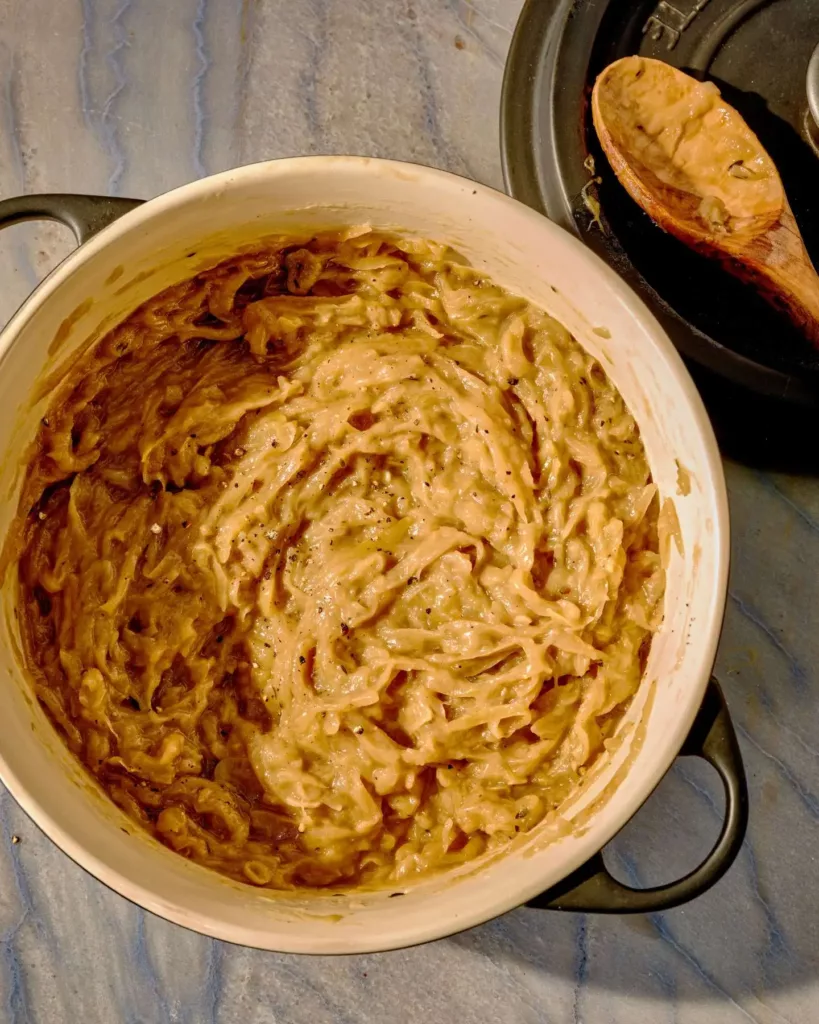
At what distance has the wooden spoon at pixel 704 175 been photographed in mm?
1232

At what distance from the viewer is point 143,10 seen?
1.43 meters

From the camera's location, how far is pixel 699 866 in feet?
3.58

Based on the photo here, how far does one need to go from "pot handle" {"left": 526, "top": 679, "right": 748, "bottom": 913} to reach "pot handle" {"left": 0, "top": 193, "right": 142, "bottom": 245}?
92 centimetres

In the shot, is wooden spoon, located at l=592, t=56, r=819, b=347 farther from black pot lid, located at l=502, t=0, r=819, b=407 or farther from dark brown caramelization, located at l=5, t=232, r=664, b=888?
dark brown caramelization, located at l=5, t=232, r=664, b=888

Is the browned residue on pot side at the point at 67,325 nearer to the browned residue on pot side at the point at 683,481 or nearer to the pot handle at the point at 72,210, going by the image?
the pot handle at the point at 72,210

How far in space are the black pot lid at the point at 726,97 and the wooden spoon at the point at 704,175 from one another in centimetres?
5

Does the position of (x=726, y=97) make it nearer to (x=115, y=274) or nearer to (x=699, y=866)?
(x=115, y=274)

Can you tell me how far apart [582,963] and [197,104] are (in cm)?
148

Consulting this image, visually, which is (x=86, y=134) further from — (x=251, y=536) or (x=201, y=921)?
(x=201, y=921)

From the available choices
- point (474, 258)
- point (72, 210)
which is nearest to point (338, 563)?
point (474, 258)

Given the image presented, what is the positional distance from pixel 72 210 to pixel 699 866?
3.57 ft

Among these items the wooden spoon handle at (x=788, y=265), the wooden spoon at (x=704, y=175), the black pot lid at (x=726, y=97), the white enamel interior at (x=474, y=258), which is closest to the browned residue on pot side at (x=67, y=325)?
the white enamel interior at (x=474, y=258)

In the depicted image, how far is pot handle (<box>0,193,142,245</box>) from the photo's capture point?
42.7 inches

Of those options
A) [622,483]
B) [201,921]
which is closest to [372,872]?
[201,921]
